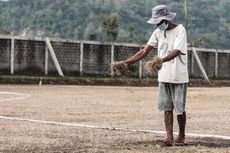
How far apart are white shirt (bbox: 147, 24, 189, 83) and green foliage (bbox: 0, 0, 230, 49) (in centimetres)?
9086

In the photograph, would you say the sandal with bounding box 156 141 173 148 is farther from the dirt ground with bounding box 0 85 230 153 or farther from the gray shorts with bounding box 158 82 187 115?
the gray shorts with bounding box 158 82 187 115

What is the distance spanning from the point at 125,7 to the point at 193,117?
119 metres

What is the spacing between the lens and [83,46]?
40750mm

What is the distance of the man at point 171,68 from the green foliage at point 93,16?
298 ft

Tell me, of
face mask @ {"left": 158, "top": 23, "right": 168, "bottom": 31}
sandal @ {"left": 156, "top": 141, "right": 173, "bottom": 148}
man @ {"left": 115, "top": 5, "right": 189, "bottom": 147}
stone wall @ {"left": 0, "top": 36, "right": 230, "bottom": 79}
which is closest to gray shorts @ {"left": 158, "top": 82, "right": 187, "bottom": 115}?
man @ {"left": 115, "top": 5, "right": 189, "bottom": 147}

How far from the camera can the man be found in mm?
8453

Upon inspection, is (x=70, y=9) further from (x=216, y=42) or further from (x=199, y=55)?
(x=199, y=55)

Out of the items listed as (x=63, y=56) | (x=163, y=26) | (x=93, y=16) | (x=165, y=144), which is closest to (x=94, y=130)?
(x=165, y=144)

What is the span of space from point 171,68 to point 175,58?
5.7 inches

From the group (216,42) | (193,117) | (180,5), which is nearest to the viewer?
(193,117)

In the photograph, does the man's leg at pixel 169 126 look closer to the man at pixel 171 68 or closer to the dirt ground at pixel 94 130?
the man at pixel 171 68

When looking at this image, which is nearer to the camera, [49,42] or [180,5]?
[49,42]

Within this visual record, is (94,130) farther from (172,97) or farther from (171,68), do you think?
(171,68)

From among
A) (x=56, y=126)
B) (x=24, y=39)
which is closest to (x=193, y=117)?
(x=56, y=126)
